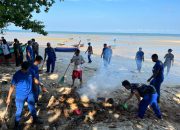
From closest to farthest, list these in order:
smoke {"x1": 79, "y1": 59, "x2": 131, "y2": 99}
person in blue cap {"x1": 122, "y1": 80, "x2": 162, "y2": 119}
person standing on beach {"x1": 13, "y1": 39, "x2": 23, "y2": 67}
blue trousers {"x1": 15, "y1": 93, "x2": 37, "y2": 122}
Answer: blue trousers {"x1": 15, "y1": 93, "x2": 37, "y2": 122} < person in blue cap {"x1": 122, "y1": 80, "x2": 162, "y2": 119} < smoke {"x1": 79, "y1": 59, "x2": 131, "y2": 99} < person standing on beach {"x1": 13, "y1": 39, "x2": 23, "y2": 67}

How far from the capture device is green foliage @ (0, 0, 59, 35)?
13.3 meters

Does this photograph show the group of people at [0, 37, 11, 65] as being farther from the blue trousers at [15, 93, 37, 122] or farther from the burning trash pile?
the blue trousers at [15, 93, 37, 122]

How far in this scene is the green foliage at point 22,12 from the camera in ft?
43.8

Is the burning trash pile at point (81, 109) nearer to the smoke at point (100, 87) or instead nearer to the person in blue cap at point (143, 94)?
the smoke at point (100, 87)

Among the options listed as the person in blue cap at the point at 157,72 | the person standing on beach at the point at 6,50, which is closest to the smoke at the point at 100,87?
the person in blue cap at the point at 157,72

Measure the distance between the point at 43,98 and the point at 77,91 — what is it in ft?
4.76

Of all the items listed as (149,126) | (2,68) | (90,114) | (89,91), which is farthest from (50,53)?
(149,126)

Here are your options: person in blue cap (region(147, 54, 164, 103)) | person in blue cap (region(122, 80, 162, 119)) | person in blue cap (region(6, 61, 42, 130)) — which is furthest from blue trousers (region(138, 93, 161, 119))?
person in blue cap (region(6, 61, 42, 130))

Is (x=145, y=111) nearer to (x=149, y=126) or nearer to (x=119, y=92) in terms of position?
(x=149, y=126)

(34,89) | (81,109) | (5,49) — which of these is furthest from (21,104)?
(5,49)

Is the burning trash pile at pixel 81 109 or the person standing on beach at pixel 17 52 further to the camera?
the person standing on beach at pixel 17 52

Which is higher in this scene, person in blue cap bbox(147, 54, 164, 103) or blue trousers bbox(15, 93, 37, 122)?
person in blue cap bbox(147, 54, 164, 103)

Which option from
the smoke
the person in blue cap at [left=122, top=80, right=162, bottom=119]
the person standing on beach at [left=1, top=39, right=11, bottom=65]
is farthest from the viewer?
the person standing on beach at [left=1, top=39, right=11, bottom=65]

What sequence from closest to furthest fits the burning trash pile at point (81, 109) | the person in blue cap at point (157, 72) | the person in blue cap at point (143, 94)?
the person in blue cap at point (143, 94) → the burning trash pile at point (81, 109) → the person in blue cap at point (157, 72)
